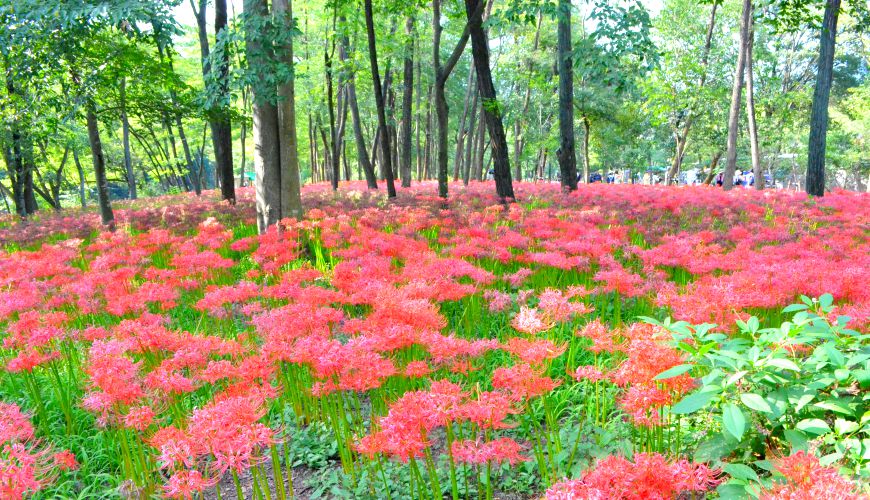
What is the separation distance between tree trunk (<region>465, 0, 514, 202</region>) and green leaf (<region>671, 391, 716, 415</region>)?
983 cm

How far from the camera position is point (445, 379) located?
8.30ft

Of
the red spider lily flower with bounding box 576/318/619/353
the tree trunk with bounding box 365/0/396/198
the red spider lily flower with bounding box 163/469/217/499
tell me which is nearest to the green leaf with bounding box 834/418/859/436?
the red spider lily flower with bounding box 576/318/619/353

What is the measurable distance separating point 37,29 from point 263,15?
3509 mm

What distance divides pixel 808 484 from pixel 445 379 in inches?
60.8

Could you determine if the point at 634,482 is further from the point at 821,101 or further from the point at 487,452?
the point at 821,101

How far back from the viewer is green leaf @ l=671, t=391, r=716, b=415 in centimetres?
169

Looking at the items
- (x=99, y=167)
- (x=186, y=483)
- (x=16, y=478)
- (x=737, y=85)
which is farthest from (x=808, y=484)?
(x=737, y=85)

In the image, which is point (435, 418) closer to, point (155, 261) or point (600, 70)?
point (155, 261)

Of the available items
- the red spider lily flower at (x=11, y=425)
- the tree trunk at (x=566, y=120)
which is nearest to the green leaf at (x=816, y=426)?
the red spider lily flower at (x=11, y=425)

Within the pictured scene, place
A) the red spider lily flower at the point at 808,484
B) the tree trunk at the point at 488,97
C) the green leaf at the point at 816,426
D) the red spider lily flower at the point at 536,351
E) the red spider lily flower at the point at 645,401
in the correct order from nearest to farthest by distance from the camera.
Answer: the red spider lily flower at the point at 808,484, the green leaf at the point at 816,426, the red spider lily flower at the point at 645,401, the red spider lily flower at the point at 536,351, the tree trunk at the point at 488,97

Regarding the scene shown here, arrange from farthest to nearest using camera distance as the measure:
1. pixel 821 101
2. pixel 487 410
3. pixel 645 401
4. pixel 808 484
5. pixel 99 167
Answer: pixel 821 101, pixel 99 167, pixel 645 401, pixel 487 410, pixel 808 484

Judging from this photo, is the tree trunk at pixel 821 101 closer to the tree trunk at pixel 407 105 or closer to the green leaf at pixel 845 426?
the tree trunk at pixel 407 105

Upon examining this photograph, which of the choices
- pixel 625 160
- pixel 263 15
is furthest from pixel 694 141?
pixel 263 15

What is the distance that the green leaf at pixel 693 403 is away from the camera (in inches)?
66.6
